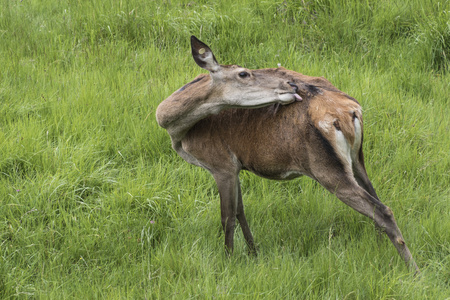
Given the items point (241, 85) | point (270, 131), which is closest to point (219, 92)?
point (241, 85)

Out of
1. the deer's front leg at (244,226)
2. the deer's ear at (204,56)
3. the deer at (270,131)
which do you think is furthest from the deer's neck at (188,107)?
the deer's front leg at (244,226)

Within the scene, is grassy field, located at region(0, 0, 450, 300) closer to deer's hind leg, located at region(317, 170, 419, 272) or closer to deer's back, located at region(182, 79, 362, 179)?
deer's hind leg, located at region(317, 170, 419, 272)

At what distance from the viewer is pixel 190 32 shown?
648 centimetres

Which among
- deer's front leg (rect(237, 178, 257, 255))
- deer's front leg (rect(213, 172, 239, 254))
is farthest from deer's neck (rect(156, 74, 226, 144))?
deer's front leg (rect(237, 178, 257, 255))

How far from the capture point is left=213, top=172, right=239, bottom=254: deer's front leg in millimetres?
3742

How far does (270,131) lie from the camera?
3.52 meters

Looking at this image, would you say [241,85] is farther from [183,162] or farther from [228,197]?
[183,162]

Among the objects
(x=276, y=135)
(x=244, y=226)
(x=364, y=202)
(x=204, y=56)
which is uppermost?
(x=204, y=56)

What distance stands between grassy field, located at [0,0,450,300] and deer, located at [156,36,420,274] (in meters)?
0.38

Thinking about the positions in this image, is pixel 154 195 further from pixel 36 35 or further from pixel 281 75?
pixel 36 35

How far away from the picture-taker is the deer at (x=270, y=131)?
329cm

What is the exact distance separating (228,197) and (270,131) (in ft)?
1.87

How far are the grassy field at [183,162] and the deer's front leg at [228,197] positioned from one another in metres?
0.19

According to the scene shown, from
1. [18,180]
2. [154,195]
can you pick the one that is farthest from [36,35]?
[154,195]
